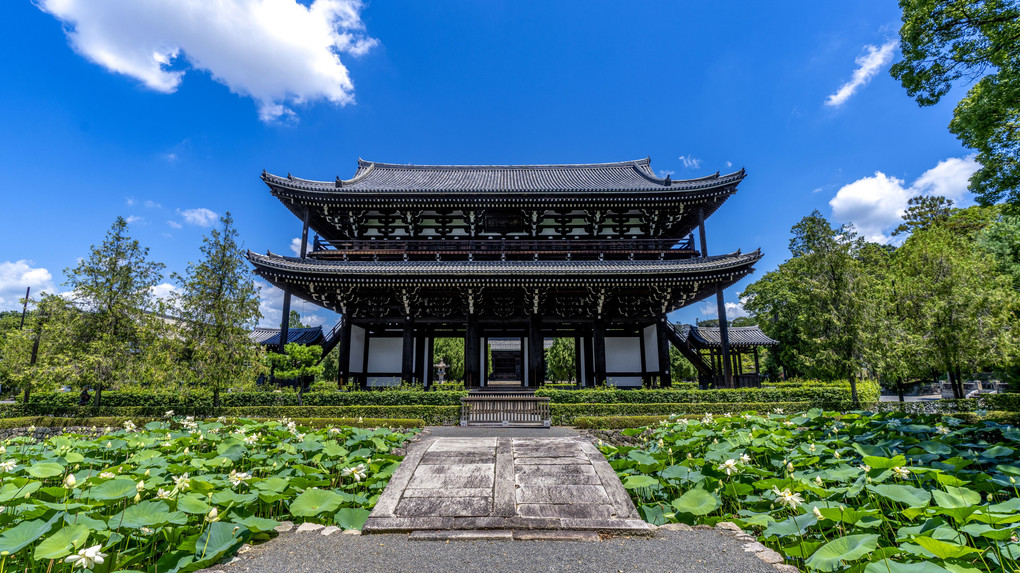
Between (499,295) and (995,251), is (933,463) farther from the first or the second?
A: (995,251)

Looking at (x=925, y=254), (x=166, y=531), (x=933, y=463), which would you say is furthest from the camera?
(x=925, y=254)

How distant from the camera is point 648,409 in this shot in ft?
40.4

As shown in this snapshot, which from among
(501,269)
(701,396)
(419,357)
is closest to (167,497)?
(501,269)

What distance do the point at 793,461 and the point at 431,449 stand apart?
14.9 feet

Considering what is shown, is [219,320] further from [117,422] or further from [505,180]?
[505,180]

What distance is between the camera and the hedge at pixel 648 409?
12.1m

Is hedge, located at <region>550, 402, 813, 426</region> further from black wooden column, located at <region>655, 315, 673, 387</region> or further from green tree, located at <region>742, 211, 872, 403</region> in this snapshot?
black wooden column, located at <region>655, 315, 673, 387</region>

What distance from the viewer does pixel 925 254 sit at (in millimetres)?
17578

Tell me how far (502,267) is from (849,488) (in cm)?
1254

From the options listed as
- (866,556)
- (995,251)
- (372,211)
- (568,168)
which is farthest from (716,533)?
(995,251)

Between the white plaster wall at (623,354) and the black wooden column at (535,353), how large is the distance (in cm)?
317

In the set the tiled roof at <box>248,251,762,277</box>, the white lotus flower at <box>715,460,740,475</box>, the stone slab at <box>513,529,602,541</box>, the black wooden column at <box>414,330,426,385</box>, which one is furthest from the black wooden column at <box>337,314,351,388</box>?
the white lotus flower at <box>715,460,740,475</box>

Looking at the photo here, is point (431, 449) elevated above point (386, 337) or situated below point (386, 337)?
below

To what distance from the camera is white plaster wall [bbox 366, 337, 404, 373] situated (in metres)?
17.4
